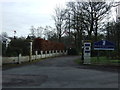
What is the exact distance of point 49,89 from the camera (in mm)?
11695

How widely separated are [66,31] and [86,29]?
2121 centimetres

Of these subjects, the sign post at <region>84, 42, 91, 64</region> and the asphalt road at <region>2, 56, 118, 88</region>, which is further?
the sign post at <region>84, 42, 91, 64</region>

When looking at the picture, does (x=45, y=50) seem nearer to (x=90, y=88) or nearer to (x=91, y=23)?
(x=91, y=23)

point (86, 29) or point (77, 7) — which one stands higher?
point (77, 7)

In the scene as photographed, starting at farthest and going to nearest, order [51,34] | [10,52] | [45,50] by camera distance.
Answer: [51,34] → [45,50] → [10,52]

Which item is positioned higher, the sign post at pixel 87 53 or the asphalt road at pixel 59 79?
the sign post at pixel 87 53

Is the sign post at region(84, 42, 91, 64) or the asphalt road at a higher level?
the sign post at region(84, 42, 91, 64)

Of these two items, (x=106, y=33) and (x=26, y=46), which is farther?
(x=106, y=33)

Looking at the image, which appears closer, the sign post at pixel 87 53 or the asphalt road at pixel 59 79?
the asphalt road at pixel 59 79

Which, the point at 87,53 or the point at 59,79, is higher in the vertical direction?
the point at 87,53

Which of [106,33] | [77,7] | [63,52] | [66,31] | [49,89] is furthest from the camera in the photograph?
[66,31]

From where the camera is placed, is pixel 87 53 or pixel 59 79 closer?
pixel 59 79

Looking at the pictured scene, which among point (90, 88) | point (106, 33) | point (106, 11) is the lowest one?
point (90, 88)

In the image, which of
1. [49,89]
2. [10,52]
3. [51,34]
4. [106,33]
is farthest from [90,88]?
[51,34]
